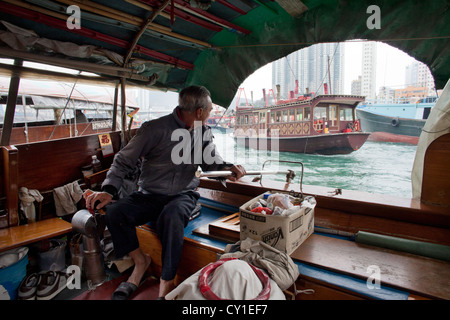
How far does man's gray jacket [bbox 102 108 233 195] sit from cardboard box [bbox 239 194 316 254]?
2.62ft

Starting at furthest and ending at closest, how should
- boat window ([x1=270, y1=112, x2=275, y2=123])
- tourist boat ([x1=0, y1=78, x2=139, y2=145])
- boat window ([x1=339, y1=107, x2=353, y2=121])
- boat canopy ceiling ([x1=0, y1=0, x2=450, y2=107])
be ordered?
boat window ([x1=270, y1=112, x2=275, y2=123])
boat window ([x1=339, y1=107, x2=353, y2=121])
tourist boat ([x1=0, y1=78, x2=139, y2=145])
boat canopy ceiling ([x1=0, y1=0, x2=450, y2=107])

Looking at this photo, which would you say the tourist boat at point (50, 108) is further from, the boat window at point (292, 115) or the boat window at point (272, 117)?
the boat window at point (272, 117)

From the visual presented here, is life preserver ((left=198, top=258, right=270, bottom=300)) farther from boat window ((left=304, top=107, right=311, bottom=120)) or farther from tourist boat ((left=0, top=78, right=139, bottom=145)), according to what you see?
boat window ((left=304, top=107, right=311, bottom=120))

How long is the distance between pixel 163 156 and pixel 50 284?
150 cm

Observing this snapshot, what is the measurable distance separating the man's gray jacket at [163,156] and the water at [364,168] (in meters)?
7.77

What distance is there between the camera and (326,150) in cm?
1481

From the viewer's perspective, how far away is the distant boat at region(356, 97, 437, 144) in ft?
44.1

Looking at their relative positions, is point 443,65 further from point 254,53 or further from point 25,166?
point 25,166

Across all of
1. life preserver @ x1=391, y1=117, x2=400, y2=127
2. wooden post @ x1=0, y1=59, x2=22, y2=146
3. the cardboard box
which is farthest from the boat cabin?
wooden post @ x1=0, y1=59, x2=22, y2=146

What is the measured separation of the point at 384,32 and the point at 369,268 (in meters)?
1.86

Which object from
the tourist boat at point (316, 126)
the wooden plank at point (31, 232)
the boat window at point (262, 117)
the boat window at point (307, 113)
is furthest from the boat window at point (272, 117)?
the wooden plank at point (31, 232)

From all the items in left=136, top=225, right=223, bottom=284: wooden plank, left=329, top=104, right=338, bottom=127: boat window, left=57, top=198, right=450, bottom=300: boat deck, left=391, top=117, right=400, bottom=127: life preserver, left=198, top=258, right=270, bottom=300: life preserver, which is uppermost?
left=329, top=104, right=338, bottom=127: boat window

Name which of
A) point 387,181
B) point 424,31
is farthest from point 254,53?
point 387,181

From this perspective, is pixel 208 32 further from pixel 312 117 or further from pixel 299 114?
pixel 299 114
